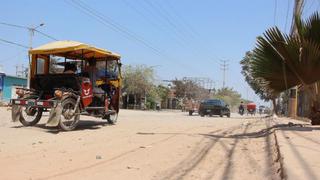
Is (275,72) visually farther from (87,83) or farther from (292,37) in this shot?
(87,83)

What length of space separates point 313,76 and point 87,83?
677 cm

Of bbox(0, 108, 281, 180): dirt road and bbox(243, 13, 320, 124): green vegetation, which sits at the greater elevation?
bbox(243, 13, 320, 124): green vegetation

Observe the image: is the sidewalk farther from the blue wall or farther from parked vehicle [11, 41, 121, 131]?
the blue wall

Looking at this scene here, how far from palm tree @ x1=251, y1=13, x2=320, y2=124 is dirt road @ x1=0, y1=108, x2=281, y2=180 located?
2384mm

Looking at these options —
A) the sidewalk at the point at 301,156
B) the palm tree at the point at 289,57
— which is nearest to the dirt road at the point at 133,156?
the sidewalk at the point at 301,156

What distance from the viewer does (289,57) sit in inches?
573

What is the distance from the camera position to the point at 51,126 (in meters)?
14.4

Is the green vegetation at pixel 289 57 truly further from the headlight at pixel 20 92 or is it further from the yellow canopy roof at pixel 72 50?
the headlight at pixel 20 92

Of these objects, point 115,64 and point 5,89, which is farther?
point 5,89

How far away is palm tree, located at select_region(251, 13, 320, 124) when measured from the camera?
46.6 ft

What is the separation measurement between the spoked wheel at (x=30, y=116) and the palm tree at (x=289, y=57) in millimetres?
6672

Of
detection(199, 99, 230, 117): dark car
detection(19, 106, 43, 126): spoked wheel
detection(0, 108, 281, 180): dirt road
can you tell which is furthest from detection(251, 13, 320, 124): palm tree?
detection(199, 99, 230, 117): dark car

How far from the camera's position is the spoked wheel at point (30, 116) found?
15570 mm

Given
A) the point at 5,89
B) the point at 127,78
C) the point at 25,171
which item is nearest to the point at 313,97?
the point at 25,171
